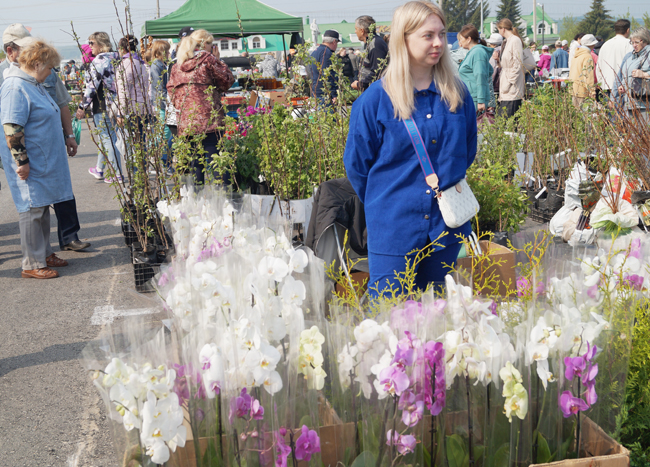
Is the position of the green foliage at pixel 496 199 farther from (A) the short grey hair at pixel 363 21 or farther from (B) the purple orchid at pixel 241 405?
(A) the short grey hair at pixel 363 21

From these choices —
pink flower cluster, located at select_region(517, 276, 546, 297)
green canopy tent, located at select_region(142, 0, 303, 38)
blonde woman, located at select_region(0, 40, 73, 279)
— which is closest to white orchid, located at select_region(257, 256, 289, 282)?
pink flower cluster, located at select_region(517, 276, 546, 297)

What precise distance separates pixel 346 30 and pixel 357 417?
75.0 m

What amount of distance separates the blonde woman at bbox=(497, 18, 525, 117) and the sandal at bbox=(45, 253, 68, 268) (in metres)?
5.51

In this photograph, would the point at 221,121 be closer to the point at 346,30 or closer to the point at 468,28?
the point at 468,28

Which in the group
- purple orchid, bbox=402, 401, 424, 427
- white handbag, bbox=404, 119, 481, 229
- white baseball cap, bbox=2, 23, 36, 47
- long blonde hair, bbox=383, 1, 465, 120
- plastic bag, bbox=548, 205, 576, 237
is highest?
white baseball cap, bbox=2, 23, 36, 47

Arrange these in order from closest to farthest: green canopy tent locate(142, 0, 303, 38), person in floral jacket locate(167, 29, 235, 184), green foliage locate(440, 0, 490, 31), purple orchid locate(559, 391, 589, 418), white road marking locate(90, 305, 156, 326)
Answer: purple orchid locate(559, 391, 589, 418), white road marking locate(90, 305, 156, 326), person in floral jacket locate(167, 29, 235, 184), green canopy tent locate(142, 0, 303, 38), green foliage locate(440, 0, 490, 31)

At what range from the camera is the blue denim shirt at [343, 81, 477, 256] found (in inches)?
97.3

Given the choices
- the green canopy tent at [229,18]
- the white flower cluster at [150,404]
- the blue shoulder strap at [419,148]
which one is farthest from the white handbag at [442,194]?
the green canopy tent at [229,18]

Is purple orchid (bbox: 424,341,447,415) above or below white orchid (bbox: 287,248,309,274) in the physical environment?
below

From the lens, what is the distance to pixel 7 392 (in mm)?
3104

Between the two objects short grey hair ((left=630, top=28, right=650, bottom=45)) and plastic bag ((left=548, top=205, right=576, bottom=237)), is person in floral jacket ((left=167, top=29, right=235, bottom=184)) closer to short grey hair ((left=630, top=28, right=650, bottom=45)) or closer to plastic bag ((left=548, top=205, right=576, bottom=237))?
plastic bag ((left=548, top=205, right=576, bottom=237))

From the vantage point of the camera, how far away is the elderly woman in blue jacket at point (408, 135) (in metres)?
2.44

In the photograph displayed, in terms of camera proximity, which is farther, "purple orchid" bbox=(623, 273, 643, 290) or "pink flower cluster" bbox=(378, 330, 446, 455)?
"purple orchid" bbox=(623, 273, 643, 290)

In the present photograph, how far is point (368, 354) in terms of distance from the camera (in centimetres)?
152
